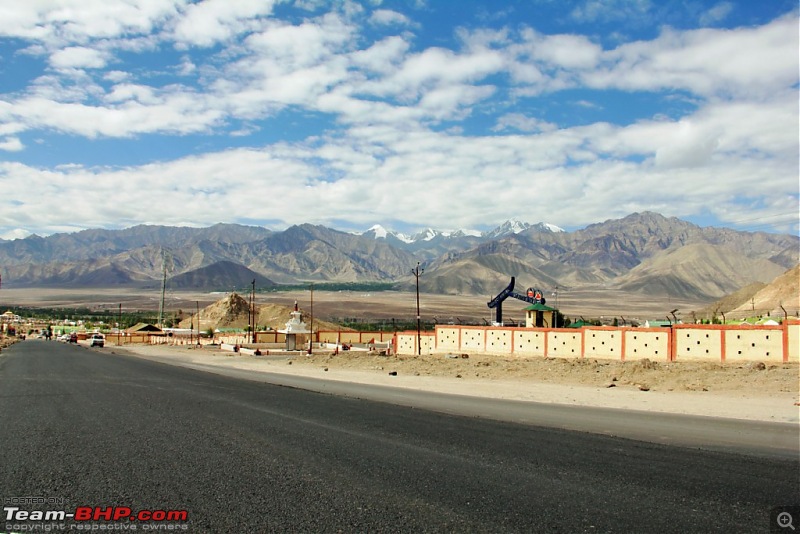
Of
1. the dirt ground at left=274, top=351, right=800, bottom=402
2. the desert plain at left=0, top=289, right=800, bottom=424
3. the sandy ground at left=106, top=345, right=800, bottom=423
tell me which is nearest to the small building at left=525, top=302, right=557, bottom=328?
the dirt ground at left=274, top=351, right=800, bottom=402

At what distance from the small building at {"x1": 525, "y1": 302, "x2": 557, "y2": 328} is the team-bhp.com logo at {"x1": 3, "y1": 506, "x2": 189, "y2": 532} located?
62.6 m

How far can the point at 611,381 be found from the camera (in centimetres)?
3394

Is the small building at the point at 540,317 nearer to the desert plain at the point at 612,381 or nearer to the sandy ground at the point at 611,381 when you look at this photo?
the desert plain at the point at 612,381

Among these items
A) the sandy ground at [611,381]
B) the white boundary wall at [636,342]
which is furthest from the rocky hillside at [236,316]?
the sandy ground at [611,381]

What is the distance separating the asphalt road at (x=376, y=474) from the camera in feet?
29.1

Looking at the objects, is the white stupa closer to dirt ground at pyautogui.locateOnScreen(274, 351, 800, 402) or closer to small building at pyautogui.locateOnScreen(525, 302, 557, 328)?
dirt ground at pyautogui.locateOnScreen(274, 351, 800, 402)

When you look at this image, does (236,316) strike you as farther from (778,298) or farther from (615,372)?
(615,372)

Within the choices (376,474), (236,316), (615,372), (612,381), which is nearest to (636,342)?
(615,372)

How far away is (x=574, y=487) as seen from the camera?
10.5 meters

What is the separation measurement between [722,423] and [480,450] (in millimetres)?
10268

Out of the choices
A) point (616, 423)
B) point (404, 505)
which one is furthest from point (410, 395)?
point (404, 505)

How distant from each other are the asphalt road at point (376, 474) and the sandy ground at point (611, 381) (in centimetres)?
1010

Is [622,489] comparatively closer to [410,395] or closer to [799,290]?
[410,395]

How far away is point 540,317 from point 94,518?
6460 centimetres
